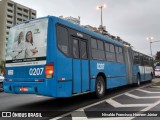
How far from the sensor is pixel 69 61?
9.46 metres

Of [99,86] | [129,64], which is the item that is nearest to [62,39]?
[99,86]

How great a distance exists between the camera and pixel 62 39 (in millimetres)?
9312

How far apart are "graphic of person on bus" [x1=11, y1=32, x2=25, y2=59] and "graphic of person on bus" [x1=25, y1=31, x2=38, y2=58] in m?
0.22

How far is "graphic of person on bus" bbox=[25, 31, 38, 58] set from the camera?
9169 mm

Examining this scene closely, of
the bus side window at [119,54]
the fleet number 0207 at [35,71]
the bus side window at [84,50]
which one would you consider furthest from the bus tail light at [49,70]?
the bus side window at [119,54]

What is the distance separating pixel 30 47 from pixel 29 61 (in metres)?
0.51

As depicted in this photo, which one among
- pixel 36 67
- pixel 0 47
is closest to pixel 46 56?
pixel 36 67

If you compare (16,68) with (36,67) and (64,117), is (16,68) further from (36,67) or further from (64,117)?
(64,117)

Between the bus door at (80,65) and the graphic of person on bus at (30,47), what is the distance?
5.10ft

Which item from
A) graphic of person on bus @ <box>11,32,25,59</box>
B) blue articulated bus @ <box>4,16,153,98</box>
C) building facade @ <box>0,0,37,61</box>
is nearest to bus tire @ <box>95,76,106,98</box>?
blue articulated bus @ <box>4,16,153,98</box>

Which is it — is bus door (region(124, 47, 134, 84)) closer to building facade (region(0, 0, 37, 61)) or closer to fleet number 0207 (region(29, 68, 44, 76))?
fleet number 0207 (region(29, 68, 44, 76))

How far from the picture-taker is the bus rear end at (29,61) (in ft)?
28.5

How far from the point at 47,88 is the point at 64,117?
3.94 ft

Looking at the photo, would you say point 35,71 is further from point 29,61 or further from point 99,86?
point 99,86
